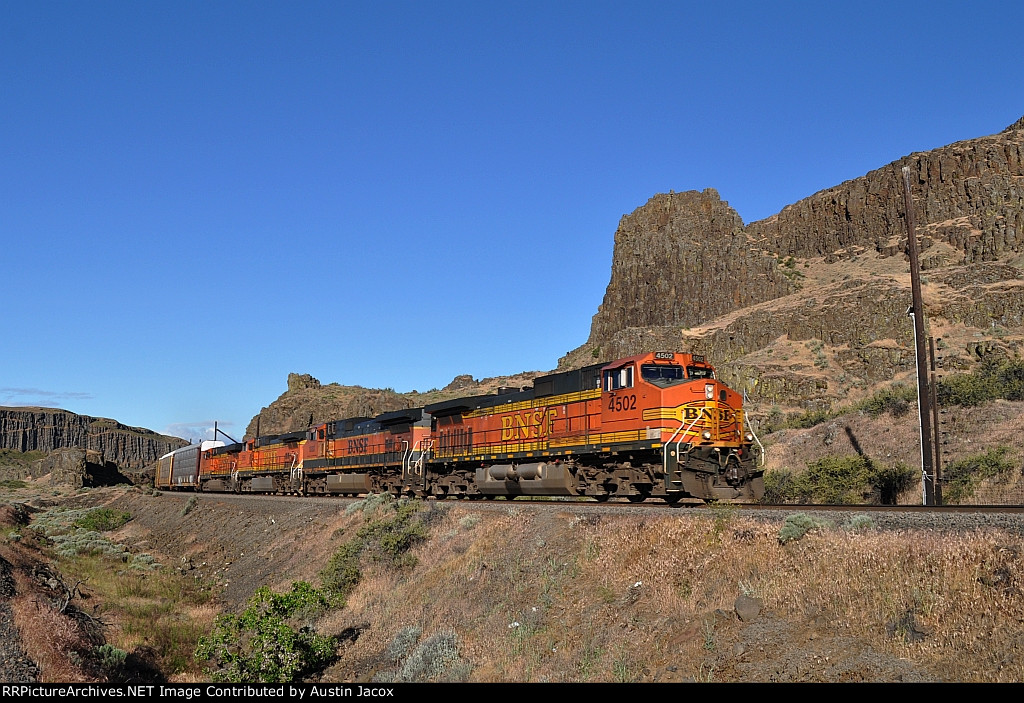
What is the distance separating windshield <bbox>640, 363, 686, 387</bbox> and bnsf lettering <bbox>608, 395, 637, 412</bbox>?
67 cm

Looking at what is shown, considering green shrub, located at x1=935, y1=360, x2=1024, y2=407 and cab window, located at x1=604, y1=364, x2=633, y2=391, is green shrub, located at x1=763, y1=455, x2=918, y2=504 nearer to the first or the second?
green shrub, located at x1=935, y1=360, x2=1024, y2=407

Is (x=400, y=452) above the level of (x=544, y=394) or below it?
below

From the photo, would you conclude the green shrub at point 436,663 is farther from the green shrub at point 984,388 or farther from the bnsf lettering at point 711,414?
the green shrub at point 984,388

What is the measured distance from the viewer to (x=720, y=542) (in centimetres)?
1210

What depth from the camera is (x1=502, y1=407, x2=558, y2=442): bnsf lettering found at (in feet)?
73.7

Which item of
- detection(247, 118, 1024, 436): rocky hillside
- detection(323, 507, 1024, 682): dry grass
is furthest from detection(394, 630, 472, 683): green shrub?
detection(247, 118, 1024, 436): rocky hillside

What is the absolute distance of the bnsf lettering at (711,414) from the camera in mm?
18270

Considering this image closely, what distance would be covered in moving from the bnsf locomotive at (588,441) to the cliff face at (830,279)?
3549 cm

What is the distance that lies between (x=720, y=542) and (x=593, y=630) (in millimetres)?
2585

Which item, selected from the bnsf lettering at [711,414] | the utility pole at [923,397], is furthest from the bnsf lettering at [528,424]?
the utility pole at [923,397]

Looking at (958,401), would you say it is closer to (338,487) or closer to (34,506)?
(338,487)

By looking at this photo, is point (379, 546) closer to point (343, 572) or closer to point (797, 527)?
point (343, 572)

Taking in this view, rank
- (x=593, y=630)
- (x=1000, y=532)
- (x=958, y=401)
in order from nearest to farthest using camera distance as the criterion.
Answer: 1. (x=1000, y=532)
2. (x=593, y=630)
3. (x=958, y=401)

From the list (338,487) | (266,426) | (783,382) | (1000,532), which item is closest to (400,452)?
(338,487)
